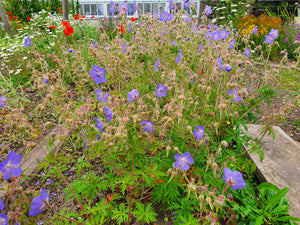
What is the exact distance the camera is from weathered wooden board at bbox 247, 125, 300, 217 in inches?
79.3

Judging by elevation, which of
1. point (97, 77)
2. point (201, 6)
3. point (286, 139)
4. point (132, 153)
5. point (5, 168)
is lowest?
point (286, 139)

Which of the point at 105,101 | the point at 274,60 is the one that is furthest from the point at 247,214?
the point at 274,60

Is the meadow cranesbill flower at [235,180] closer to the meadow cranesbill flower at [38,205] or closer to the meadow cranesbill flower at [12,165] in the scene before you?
the meadow cranesbill flower at [38,205]

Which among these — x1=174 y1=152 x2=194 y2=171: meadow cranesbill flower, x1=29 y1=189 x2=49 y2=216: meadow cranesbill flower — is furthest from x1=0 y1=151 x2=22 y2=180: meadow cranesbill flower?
x1=174 y1=152 x2=194 y2=171: meadow cranesbill flower

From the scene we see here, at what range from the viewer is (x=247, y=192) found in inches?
78.6

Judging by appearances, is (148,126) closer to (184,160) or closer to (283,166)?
(184,160)

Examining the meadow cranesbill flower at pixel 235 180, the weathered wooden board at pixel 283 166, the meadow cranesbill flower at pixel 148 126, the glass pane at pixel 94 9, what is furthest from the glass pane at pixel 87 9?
the meadow cranesbill flower at pixel 235 180

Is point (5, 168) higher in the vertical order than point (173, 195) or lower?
higher

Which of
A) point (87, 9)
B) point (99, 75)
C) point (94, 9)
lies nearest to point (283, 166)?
point (99, 75)

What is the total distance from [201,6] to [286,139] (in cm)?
876

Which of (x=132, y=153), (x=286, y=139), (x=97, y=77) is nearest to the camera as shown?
(x=132, y=153)

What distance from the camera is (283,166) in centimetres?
230

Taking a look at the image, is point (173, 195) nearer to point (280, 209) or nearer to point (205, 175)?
point (205, 175)

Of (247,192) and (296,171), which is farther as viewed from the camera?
(296,171)
